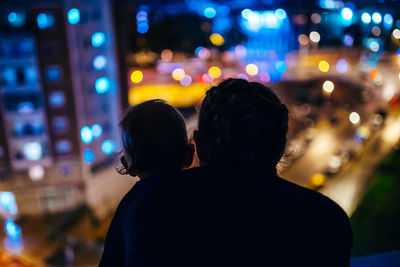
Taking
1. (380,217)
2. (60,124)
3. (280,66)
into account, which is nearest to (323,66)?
(280,66)

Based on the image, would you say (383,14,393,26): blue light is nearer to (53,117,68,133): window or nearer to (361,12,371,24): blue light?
(361,12,371,24): blue light

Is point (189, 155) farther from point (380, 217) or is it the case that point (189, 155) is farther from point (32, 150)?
point (32, 150)

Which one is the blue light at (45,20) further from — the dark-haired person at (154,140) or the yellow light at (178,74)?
the dark-haired person at (154,140)

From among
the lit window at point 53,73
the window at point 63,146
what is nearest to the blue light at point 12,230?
the window at point 63,146

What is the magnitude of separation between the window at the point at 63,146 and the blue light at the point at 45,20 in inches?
117

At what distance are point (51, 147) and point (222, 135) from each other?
10.0 metres

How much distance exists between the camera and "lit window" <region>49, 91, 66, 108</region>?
31.0ft

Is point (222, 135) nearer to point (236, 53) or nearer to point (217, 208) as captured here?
point (217, 208)

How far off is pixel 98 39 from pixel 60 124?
248 cm

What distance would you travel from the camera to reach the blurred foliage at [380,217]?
2.16 meters

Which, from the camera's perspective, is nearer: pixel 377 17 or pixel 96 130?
pixel 377 17

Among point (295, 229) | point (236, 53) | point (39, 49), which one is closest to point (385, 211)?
point (295, 229)

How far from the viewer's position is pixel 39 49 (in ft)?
29.6

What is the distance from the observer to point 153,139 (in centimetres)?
82
